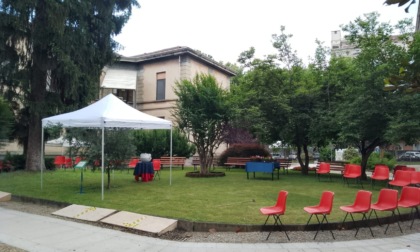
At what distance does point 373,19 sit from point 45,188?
17.0m

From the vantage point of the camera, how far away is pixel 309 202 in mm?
11117

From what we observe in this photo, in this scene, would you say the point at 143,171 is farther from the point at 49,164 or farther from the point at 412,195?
the point at 412,195

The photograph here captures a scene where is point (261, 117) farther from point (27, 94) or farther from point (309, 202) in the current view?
point (27, 94)

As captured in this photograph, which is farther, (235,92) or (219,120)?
(235,92)

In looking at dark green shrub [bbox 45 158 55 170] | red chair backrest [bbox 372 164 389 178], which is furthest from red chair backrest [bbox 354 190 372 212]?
Answer: dark green shrub [bbox 45 158 55 170]

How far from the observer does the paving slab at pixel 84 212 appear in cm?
959

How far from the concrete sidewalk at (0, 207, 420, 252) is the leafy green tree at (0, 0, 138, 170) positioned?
1273 centimetres

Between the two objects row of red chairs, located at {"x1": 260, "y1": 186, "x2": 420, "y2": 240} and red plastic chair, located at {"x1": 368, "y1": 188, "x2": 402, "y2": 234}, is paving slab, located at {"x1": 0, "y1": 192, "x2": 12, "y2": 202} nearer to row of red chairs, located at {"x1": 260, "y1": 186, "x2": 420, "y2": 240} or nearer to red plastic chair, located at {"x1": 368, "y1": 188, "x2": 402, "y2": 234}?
row of red chairs, located at {"x1": 260, "y1": 186, "x2": 420, "y2": 240}

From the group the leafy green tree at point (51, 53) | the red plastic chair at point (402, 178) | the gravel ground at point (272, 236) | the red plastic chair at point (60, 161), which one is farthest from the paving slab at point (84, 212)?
the red plastic chair at point (60, 161)

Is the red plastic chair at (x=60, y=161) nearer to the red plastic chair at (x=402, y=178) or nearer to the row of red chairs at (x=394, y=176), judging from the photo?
the row of red chairs at (x=394, y=176)

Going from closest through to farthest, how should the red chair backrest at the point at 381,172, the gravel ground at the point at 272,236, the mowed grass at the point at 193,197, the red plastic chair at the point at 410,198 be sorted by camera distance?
the gravel ground at the point at 272,236, the red plastic chair at the point at 410,198, the mowed grass at the point at 193,197, the red chair backrest at the point at 381,172

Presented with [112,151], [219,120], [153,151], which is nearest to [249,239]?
[112,151]

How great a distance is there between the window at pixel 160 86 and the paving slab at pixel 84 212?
2304 cm

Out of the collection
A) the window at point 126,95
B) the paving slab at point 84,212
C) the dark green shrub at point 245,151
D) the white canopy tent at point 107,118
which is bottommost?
the paving slab at point 84,212
